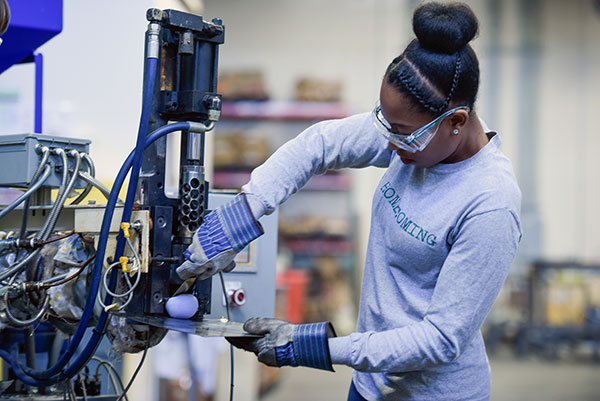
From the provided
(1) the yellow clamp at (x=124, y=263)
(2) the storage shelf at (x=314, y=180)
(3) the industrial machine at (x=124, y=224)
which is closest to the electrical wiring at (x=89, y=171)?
(3) the industrial machine at (x=124, y=224)

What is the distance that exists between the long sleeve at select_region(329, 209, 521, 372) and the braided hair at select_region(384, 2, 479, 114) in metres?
0.24

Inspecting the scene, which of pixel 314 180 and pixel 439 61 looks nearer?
pixel 439 61

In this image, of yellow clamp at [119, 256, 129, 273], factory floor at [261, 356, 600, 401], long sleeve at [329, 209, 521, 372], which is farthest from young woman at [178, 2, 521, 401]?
factory floor at [261, 356, 600, 401]

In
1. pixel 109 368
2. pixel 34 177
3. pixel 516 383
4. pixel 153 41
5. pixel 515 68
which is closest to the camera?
pixel 153 41

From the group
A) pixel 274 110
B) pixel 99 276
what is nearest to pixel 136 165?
pixel 99 276

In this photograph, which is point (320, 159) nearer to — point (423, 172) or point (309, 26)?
point (423, 172)

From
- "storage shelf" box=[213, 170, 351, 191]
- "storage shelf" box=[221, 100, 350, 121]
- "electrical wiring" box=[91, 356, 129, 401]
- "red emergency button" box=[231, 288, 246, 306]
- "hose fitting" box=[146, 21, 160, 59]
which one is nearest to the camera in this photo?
"hose fitting" box=[146, 21, 160, 59]

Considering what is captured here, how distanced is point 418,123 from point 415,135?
0.02 meters

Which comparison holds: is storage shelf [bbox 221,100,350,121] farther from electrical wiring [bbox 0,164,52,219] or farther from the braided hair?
the braided hair

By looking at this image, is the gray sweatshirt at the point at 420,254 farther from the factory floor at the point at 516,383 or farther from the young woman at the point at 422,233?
the factory floor at the point at 516,383

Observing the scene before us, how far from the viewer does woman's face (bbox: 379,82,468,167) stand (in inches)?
51.8

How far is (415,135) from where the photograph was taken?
133 centimetres

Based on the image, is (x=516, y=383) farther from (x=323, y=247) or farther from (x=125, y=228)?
(x=125, y=228)

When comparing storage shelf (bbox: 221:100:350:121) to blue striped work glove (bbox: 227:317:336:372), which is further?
storage shelf (bbox: 221:100:350:121)
